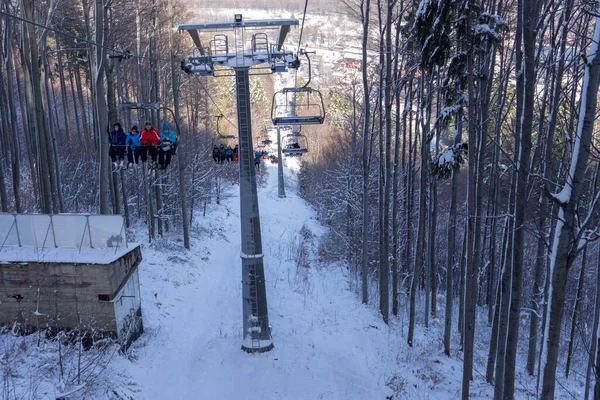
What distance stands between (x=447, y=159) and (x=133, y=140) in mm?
8407

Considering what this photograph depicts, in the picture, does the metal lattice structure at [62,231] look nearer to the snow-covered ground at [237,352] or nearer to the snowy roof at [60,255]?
the snowy roof at [60,255]

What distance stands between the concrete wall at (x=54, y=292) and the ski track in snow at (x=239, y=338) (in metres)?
1.41

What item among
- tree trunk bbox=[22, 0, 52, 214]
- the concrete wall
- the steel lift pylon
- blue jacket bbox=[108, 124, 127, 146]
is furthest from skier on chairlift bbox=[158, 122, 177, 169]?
the concrete wall

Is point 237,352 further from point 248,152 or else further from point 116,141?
point 116,141

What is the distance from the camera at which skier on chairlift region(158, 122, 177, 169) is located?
12.1m

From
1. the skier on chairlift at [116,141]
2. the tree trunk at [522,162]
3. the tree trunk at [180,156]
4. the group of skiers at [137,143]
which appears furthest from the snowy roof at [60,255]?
the tree trunk at [522,162]

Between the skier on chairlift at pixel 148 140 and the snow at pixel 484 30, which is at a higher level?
the snow at pixel 484 30

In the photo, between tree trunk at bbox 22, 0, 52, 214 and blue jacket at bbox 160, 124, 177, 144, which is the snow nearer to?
blue jacket at bbox 160, 124, 177, 144

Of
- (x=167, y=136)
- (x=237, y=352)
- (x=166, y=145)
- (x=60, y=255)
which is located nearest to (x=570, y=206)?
(x=237, y=352)

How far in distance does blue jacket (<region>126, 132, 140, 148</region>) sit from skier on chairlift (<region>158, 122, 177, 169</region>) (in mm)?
622

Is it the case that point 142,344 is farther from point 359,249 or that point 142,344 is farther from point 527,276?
point 527,276

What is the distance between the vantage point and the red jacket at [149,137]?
475 inches

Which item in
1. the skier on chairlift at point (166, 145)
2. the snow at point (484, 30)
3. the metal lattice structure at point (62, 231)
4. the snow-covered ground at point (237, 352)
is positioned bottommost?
the snow-covered ground at point (237, 352)

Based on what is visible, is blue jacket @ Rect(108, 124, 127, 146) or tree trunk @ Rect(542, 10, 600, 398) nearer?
tree trunk @ Rect(542, 10, 600, 398)
